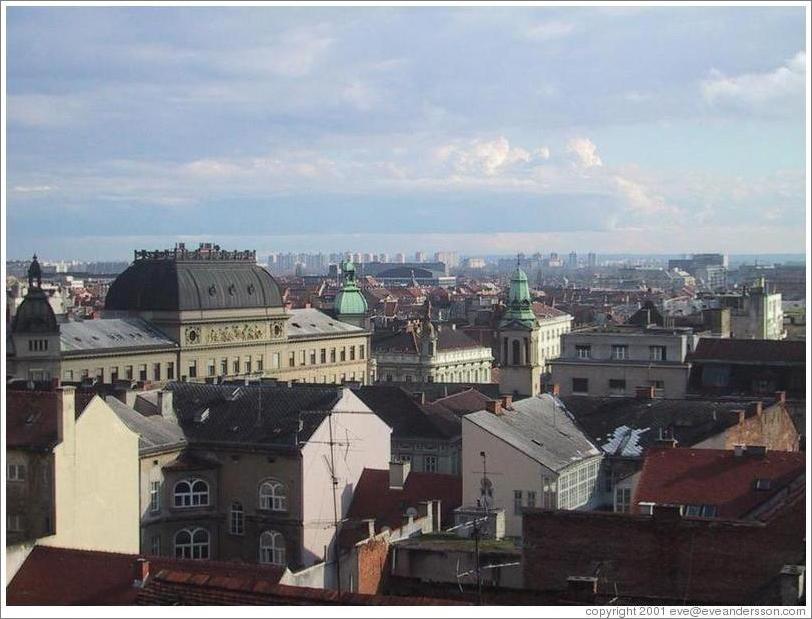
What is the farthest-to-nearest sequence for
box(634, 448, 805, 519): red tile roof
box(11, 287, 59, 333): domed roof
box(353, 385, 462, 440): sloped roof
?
box(11, 287, 59, 333): domed roof < box(353, 385, 462, 440): sloped roof < box(634, 448, 805, 519): red tile roof

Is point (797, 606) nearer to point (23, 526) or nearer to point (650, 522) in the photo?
point (650, 522)

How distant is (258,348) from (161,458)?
51647 mm

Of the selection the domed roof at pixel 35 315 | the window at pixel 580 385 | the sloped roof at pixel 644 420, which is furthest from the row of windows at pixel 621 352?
the domed roof at pixel 35 315

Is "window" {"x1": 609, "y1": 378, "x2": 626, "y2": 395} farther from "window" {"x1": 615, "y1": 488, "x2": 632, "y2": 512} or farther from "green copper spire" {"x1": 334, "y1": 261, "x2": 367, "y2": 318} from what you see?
"green copper spire" {"x1": 334, "y1": 261, "x2": 367, "y2": 318}

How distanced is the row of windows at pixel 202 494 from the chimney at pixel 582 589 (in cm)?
Result: 1985

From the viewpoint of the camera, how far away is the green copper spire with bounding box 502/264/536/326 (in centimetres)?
8550

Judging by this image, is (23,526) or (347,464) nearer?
(23,526)

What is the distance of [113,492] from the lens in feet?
134

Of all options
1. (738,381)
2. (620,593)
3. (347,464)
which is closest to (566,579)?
(620,593)

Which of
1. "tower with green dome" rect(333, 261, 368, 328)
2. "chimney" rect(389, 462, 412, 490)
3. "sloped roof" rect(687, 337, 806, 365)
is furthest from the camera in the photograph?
"tower with green dome" rect(333, 261, 368, 328)

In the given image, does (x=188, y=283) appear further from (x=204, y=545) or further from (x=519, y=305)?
(x=204, y=545)

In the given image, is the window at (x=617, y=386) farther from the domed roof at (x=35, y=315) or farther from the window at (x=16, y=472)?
the window at (x=16, y=472)

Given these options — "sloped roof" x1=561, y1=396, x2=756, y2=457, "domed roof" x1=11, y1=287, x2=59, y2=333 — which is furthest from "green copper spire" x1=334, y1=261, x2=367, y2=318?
"sloped roof" x1=561, y1=396, x2=756, y2=457

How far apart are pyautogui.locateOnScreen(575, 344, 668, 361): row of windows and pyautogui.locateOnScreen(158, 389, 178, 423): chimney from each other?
2551 centimetres
